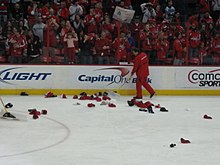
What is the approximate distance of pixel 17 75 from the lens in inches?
526

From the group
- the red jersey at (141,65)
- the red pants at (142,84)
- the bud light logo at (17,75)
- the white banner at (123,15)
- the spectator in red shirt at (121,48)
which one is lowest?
the red pants at (142,84)

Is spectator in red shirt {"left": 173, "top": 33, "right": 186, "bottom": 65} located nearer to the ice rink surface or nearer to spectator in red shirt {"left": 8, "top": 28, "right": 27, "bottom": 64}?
the ice rink surface

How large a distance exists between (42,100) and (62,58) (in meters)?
1.70

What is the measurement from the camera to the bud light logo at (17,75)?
1330 cm

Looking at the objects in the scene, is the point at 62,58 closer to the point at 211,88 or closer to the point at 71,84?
the point at 71,84

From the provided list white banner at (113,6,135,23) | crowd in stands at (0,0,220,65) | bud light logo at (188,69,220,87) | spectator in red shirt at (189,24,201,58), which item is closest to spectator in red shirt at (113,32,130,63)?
crowd in stands at (0,0,220,65)

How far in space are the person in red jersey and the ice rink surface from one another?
131cm

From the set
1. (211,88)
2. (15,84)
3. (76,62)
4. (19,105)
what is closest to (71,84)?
(76,62)

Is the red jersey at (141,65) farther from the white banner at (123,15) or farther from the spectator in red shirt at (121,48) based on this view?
the white banner at (123,15)

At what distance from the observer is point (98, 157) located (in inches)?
248

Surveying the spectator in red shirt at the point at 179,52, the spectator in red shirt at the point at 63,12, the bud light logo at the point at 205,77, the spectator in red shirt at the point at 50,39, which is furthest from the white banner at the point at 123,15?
the bud light logo at the point at 205,77

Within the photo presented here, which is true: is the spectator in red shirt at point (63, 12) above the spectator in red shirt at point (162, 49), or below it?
above

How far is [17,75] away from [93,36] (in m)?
2.26

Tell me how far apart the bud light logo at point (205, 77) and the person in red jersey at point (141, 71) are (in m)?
1.66
